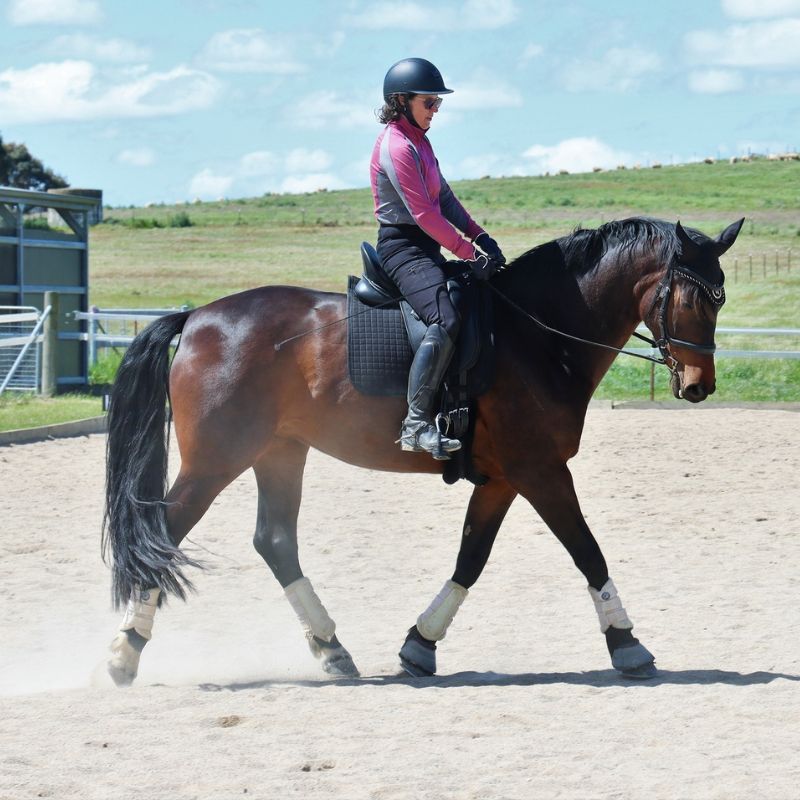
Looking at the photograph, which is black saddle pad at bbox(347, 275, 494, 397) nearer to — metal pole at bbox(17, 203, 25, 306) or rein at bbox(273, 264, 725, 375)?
rein at bbox(273, 264, 725, 375)

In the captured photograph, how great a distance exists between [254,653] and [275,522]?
679 mm

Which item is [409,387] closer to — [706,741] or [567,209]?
[706,741]

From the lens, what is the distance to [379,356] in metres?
5.57

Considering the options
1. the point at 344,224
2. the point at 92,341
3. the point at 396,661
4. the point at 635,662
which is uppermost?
the point at 344,224

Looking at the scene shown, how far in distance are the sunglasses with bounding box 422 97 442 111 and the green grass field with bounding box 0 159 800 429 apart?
1305cm

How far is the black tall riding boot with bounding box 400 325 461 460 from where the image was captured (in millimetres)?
5320

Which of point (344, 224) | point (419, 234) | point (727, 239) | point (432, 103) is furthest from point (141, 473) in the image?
point (344, 224)

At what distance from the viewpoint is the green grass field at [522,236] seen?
3137cm

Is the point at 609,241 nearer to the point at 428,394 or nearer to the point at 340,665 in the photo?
the point at 428,394

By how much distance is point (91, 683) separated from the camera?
5.46 meters

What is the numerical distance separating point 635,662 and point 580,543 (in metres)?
0.56

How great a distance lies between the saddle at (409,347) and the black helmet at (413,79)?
74cm

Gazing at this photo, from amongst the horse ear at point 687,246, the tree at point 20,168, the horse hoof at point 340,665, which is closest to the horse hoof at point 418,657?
the horse hoof at point 340,665

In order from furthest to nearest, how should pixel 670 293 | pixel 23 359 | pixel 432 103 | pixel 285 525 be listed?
pixel 23 359 → pixel 285 525 → pixel 432 103 → pixel 670 293
